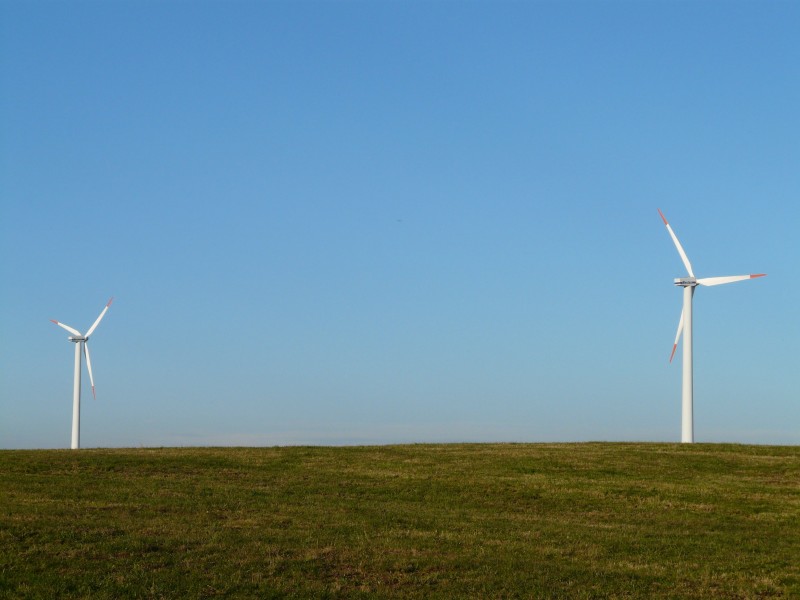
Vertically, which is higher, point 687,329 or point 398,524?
point 687,329

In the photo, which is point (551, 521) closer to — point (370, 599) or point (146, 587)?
point (370, 599)

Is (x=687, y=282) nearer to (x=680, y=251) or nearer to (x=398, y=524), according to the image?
(x=680, y=251)

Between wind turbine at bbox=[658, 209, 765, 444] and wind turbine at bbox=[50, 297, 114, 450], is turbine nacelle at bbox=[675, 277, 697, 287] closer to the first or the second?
wind turbine at bbox=[658, 209, 765, 444]

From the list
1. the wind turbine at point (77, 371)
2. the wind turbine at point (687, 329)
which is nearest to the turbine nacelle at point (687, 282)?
the wind turbine at point (687, 329)

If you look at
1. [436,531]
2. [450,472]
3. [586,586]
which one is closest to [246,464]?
[450,472]

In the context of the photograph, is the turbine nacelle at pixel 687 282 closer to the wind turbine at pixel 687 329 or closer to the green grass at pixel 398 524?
the wind turbine at pixel 687 329

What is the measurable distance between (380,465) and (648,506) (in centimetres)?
1192

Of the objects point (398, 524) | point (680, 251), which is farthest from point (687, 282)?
point (398, 524)

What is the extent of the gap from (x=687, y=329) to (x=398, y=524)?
30.9 meters

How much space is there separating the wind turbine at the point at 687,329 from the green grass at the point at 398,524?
6.64m

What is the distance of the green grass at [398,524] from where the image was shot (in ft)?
65.5

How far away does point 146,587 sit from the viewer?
19.2 m

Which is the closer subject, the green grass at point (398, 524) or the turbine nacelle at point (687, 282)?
the green grass at point (398, 524)

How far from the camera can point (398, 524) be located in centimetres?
2638
